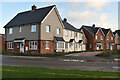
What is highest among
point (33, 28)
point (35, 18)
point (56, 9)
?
point (56, 9)

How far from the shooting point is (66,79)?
6969 mm

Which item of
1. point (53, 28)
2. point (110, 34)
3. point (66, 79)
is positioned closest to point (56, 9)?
point (53, 28)

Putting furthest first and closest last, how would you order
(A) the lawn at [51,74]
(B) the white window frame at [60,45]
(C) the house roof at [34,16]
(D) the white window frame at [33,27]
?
(B) the white window frame at [60,45] < (C) the house roof at [34,16] < (D) the white window frame at [33,27] < (A) the lawn at [51,74]

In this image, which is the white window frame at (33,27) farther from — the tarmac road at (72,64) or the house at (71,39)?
the tarmac road at (72,64)

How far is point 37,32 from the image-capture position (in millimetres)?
29031

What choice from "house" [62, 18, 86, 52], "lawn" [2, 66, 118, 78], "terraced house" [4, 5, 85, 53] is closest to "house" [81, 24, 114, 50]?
"house" [62, 18, 86, 52]

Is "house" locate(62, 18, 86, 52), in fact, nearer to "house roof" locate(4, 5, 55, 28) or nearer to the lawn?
"house roof" locate(4, 5, 55, 28)

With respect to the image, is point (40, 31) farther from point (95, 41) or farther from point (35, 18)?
point (95, 41)

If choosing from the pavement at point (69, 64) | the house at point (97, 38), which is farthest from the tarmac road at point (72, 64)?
the house at point (97, 38)

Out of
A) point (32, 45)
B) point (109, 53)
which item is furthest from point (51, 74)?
point (32, 45)

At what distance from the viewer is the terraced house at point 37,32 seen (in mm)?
29109

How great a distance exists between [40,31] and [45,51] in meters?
4.18

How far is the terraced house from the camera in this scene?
29.1m

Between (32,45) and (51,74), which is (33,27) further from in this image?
(51,74)
